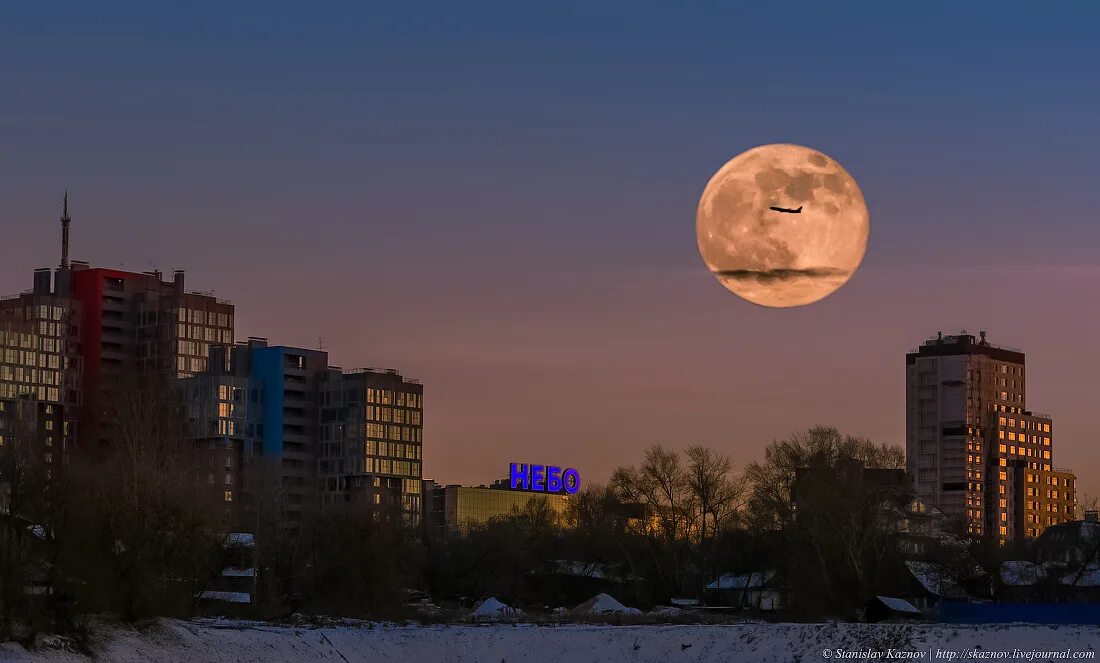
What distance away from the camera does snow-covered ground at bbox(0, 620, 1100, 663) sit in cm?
7919

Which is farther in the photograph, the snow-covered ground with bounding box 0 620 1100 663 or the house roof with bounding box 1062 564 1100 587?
the house roof with bounding box 1062 564 1100 587

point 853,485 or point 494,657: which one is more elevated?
point 853,485

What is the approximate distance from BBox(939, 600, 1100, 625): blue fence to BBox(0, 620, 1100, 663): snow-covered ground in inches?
401

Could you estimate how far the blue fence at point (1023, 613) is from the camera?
90750 millimetres

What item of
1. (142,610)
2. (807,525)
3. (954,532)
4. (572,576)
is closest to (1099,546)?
(954,532)

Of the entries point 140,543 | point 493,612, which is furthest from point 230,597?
point 140,543

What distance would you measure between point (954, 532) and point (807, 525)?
24741 millimetres

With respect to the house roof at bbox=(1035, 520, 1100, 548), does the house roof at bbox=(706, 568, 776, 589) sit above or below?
below

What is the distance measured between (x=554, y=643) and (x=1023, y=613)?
2514 centimetres

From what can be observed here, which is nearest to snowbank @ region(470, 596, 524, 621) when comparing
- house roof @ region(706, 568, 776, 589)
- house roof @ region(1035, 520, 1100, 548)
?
house roof @ region(706, 568, 776, 589)

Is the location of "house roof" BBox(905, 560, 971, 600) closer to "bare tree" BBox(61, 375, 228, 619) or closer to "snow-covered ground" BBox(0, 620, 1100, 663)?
"snow-covered ground" BBox(0, 620, 1100, 663)

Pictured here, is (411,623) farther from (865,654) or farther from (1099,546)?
(1099,546)

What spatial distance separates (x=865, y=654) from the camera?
81438 mm

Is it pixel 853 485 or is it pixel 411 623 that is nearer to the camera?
pixel 411 623
